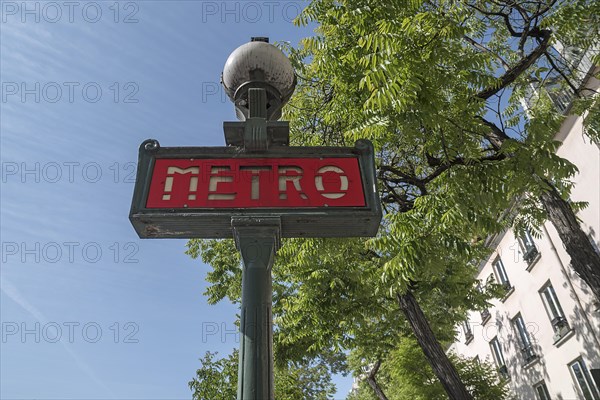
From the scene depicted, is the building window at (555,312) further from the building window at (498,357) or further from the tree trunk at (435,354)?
the tree trunk at (435,354)

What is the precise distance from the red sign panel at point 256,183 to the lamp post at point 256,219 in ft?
0.53

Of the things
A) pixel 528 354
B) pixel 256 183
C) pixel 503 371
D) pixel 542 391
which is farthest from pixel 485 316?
pixel 256 183

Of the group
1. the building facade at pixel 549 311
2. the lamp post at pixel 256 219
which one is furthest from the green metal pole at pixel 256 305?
the building facade at pixel 549 311

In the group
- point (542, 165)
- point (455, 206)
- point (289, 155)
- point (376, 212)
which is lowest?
point (376, 212)

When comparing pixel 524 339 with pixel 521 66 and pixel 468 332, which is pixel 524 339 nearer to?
pixel 468 332

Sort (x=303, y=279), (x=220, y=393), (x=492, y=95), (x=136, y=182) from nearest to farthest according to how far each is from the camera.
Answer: (x=136, y=182)
(x=492, y=95)
(x=303, y=279)
(x=220, y=393)

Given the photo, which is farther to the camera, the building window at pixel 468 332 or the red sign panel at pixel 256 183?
the building window at pixel 468 332

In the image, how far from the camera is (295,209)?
8.59 ft

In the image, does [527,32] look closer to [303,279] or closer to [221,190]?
[303,279]

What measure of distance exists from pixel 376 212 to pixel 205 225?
3.38 ft

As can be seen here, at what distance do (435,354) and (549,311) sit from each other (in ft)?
34.5

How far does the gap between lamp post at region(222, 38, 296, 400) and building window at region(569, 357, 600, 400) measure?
730 inches

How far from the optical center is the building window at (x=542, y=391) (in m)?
19.1

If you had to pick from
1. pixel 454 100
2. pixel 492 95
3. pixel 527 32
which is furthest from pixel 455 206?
pixel 527 32
